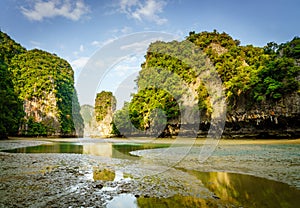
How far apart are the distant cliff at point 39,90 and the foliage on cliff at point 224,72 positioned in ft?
59.2

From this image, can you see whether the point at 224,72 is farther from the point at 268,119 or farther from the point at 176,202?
the point at 176,202

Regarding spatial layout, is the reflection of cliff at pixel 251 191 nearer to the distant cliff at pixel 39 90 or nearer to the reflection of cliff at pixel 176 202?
the reflection of cliff at pixel 176 202

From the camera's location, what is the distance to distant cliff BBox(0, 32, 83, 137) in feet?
163

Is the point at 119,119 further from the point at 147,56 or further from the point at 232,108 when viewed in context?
the point at 232,108

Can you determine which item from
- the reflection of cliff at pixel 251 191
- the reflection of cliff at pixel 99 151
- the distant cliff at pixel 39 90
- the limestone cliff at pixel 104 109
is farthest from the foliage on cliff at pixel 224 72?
the limestone cliff at pixel 104 109

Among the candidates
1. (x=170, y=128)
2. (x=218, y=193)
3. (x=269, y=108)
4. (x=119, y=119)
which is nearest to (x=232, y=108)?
(x=269, y=108)

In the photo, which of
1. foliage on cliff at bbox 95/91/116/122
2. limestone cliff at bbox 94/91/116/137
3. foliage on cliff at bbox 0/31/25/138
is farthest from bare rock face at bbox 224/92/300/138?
foliage on cliff at bbox 95/91/116/122

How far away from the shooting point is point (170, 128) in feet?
108

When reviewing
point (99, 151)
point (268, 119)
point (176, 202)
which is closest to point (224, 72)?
point (268, 119)

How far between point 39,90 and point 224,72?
1763 inches

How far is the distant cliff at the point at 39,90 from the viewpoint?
49.7 m

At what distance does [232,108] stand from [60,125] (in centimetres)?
4362

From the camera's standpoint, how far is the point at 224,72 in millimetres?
26797

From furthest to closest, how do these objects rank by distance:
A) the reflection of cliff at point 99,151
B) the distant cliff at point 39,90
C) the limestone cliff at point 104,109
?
the limestone cliff at point 104,109, the distant cliff at point 39,90, the reflection of cliff at point 99,151
